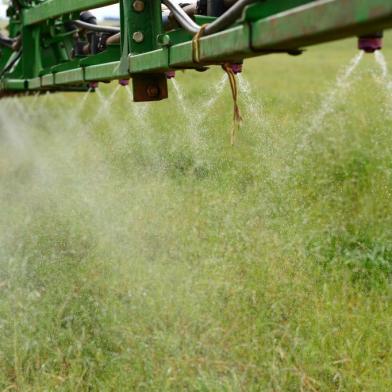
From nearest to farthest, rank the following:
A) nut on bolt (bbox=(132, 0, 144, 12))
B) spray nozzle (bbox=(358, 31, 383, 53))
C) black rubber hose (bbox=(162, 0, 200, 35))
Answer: spray nozzle (bbox=(358, 31, 383, 53))
black rubber hose (bbox=(162, 0, 200, 35))
nut on bolt (bbox=(132, 0, 144, 12))

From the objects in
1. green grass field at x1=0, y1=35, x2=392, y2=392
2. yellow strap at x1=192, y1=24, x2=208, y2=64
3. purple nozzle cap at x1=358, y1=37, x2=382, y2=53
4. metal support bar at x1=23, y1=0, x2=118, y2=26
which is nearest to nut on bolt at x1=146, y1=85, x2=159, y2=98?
green grass field at x1=0, y1=35, x2=392, y2=392

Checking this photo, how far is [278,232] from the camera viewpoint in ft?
14.3

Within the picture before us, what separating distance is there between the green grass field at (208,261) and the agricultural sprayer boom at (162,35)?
1.83 ft

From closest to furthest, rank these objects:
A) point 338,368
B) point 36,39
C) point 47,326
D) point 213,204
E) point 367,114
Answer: point 338,368, point 47,326, point 213,204, point 36,39, point 367,114

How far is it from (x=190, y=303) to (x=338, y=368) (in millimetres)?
890

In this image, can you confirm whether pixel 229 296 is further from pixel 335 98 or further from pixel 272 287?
pixel 335 98

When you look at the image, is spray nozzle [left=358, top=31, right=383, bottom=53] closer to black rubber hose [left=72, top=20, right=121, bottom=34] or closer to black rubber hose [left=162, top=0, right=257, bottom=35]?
black rubber hose [left=162, top=0, right=257, bottom=35]

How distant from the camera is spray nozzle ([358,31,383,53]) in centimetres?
180

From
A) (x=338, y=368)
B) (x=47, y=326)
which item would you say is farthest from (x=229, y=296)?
(x=47, y=326)

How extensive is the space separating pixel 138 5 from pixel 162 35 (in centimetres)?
35

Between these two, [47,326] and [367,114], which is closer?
[47,326]

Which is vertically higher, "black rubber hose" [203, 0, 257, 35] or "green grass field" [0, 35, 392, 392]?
"black rubber hose" [203, 0, 257, 35]

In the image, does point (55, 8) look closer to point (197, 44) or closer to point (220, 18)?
point (197, 44)

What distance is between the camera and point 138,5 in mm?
3111
